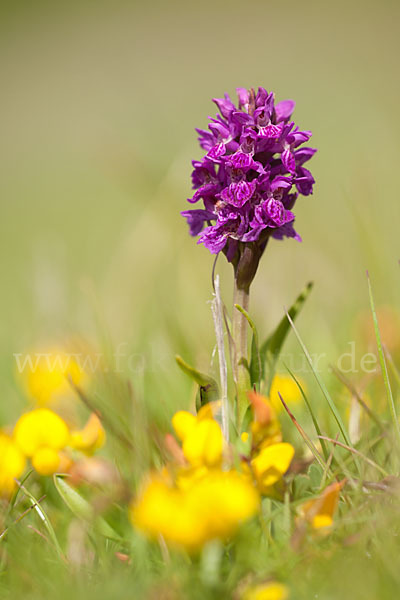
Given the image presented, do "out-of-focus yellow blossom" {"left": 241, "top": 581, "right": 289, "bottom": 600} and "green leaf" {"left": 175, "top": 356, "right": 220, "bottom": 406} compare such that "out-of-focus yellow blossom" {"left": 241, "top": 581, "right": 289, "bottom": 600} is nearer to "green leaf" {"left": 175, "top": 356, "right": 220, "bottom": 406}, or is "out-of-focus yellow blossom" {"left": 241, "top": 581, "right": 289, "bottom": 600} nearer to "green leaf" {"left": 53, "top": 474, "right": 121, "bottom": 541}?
"green leaf" {"left": 53, "top": 474, "right": 121, "bottom": 541}

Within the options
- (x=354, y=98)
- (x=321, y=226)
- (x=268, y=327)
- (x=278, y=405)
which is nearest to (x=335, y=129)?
(x=354, y=98)

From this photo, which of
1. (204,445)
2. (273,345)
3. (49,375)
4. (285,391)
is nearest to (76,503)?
(204,445)

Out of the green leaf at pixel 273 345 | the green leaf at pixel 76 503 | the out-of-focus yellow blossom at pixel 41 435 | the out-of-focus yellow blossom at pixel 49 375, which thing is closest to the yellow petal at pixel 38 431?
the out-of-focus yellow blossom at pixel 41 435

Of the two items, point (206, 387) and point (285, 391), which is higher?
point (206, 387)

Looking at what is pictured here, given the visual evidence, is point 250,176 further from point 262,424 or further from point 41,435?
point 41,435

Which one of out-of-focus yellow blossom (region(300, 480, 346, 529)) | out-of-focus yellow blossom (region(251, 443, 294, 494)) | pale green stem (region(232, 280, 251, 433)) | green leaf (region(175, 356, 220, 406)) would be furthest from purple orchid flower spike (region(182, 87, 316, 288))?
out-of-focus yellow blossom (region(300, 480, 346, 529))
